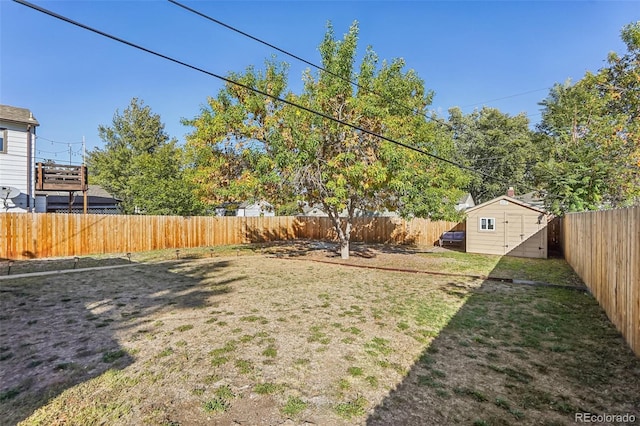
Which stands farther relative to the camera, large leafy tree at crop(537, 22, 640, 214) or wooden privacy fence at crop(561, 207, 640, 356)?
large leafy tree at crop(537, 22, 640, 214)

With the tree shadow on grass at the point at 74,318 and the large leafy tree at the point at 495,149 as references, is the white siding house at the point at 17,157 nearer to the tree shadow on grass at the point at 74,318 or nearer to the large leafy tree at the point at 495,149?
the tree shadow on grass at the point at 74,318

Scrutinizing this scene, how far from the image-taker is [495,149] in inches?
1244

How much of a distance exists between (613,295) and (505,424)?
3883 mm

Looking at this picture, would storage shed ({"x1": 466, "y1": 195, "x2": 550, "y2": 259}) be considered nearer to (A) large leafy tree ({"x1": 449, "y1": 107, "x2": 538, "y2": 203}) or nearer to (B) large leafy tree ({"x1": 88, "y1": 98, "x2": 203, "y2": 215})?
(A) large leafy tree ({"x1": 449, "y1": 107, "x2": 538, "y2": 203})

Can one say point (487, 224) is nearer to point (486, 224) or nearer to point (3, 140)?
point (486, 224)

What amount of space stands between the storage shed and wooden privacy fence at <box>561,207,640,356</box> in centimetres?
797

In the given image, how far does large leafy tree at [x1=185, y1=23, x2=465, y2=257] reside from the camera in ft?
34.3

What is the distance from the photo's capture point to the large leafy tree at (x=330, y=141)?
34.3 feet

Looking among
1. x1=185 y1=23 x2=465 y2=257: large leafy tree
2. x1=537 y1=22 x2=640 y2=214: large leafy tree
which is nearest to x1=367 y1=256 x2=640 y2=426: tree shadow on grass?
x1=185 y1=23 x2=465 y2=257: large leafy tree

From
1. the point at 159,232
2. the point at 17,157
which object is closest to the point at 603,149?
the point at 159,232

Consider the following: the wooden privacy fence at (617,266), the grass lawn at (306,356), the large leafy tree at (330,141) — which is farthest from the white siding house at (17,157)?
the wooden privacy fence at (617,266)

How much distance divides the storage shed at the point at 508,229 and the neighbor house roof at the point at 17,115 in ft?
67.8

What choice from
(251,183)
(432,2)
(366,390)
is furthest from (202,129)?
(366,390)

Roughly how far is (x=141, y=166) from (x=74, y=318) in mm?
19369
